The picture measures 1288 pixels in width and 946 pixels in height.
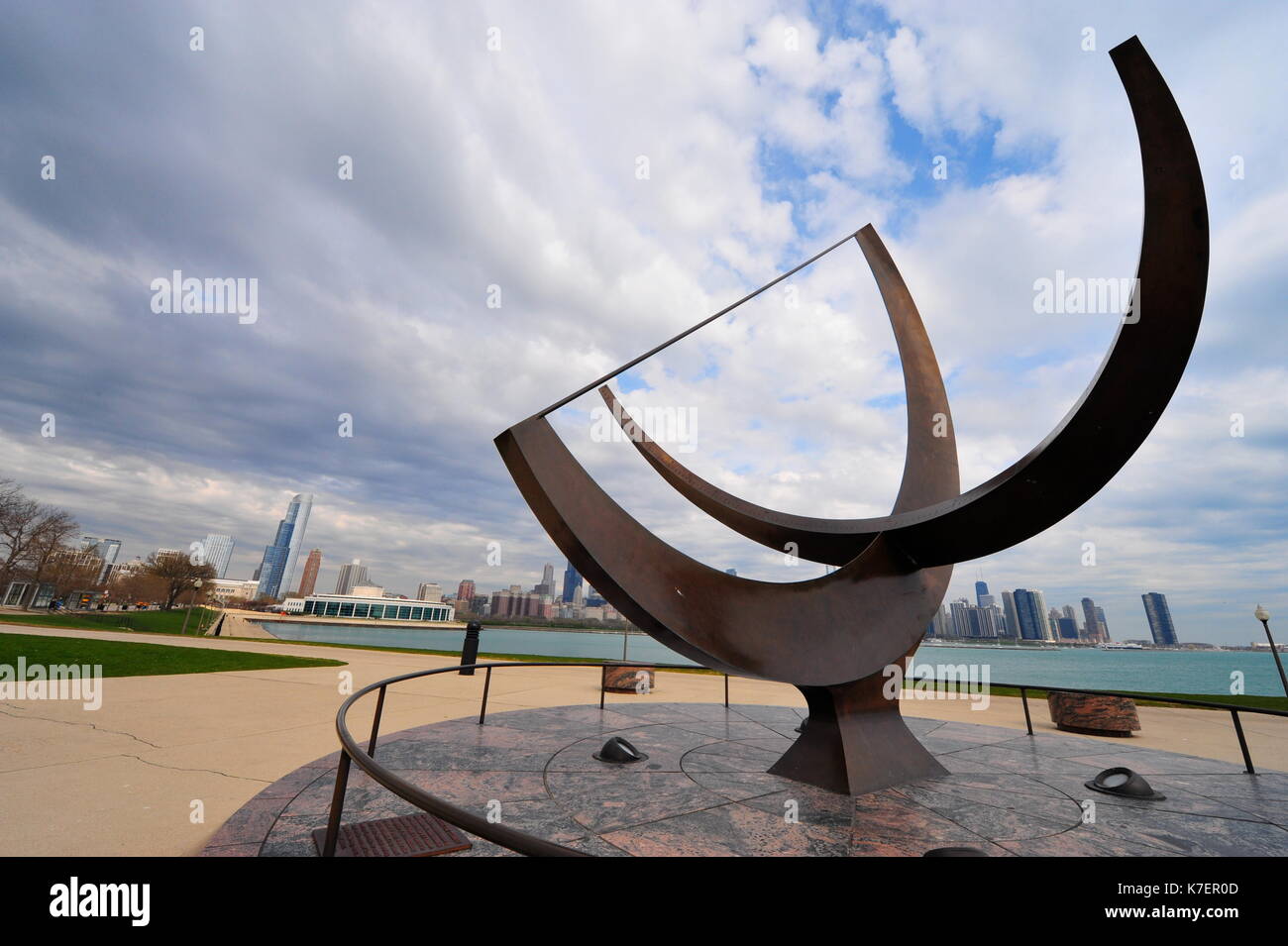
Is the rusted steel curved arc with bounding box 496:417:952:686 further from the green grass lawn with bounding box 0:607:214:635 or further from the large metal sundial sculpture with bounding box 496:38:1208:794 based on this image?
the green grass lawn with bounding box 0:607:214:635

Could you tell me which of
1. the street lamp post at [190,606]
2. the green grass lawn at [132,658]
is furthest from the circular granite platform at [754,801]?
the street lamp post at [190,606]

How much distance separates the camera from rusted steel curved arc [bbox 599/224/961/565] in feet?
19.2

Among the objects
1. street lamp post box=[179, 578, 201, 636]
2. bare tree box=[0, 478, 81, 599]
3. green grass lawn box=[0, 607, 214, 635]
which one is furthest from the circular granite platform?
bare tree box=[0, 478, 81, 599]

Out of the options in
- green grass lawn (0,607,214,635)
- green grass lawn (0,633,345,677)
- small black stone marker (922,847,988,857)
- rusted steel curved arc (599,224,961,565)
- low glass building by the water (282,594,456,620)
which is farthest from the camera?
low glass building by the water (282,594,456,620)

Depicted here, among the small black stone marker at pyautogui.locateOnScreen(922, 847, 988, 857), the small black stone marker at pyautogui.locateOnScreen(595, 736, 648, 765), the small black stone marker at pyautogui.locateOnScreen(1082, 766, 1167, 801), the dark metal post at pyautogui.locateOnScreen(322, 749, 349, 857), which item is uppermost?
the dark metal post at pyautogui.locateOnScreen(322, 749, 349, 857)

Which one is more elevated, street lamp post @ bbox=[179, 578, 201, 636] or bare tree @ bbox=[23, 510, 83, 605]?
bare tree @ bbox=[23, 510, 83, 605]

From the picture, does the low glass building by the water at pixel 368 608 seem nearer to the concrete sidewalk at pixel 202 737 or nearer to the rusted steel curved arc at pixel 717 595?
the concrete sidewalk at pixel 202 737

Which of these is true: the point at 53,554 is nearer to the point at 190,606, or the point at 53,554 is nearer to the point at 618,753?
the point at 190,606

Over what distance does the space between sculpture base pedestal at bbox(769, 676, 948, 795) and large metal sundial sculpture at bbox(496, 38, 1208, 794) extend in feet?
0.04

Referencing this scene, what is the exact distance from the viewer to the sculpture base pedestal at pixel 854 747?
14.6 feet

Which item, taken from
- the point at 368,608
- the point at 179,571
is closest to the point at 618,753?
the point at 179,571
